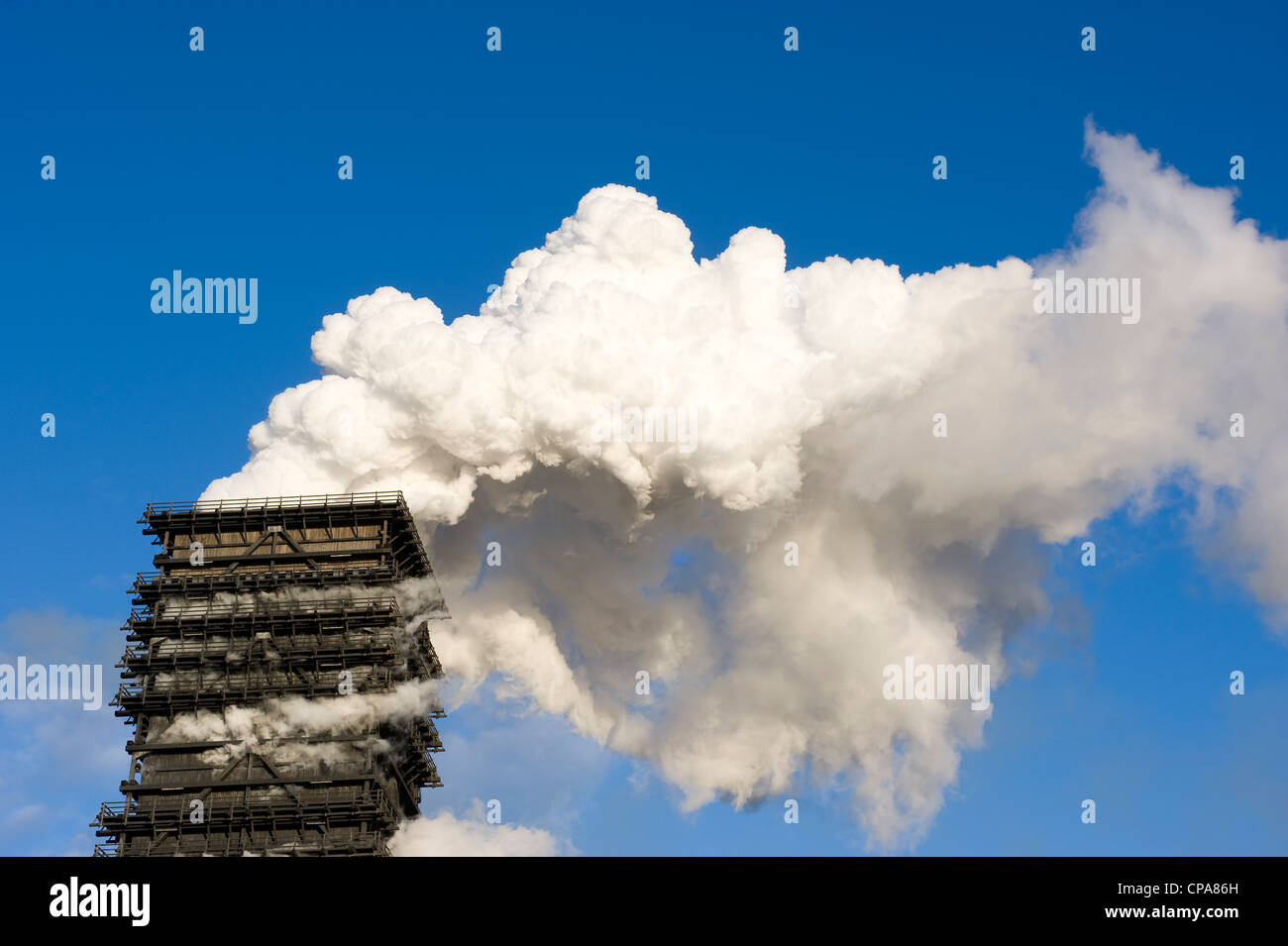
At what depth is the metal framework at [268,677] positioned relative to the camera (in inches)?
3836

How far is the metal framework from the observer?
97.4 metres

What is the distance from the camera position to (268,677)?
101250mm
